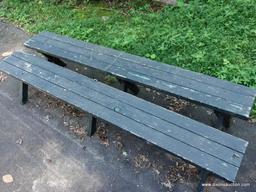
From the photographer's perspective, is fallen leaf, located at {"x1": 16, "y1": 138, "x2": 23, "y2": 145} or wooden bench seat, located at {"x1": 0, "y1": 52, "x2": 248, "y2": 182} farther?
fallen leaf, located at {"x1": 16, "y1": 138, "x2": 23, "y2": 145}

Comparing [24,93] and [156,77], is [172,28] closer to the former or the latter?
[156,77]

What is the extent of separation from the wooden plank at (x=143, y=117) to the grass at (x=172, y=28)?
1.35m

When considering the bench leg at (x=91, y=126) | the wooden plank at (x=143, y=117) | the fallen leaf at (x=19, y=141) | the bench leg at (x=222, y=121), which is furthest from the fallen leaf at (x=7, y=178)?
the bench leg at (x=222, y=121)

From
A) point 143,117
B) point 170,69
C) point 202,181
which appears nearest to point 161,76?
point 170,69

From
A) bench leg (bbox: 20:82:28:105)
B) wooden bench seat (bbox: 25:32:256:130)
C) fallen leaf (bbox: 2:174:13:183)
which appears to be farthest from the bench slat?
fallen leaf (bbox: 2:174:13:183)

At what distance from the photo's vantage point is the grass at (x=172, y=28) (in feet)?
13.5

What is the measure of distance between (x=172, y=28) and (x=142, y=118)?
2337 mm

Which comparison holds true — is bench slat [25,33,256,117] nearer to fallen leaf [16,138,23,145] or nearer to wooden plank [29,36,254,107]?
wooden plank [29,36,254,107]

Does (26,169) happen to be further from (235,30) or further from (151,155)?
(235,30)

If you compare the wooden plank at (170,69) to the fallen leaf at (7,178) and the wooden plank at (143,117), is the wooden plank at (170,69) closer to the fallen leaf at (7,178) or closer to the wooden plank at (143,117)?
the wooden plank at (143,117)

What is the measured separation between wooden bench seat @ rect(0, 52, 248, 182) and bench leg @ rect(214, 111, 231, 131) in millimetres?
465

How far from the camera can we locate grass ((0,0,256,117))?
411cm

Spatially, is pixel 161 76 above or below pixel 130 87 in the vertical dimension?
above

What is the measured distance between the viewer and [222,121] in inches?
125
